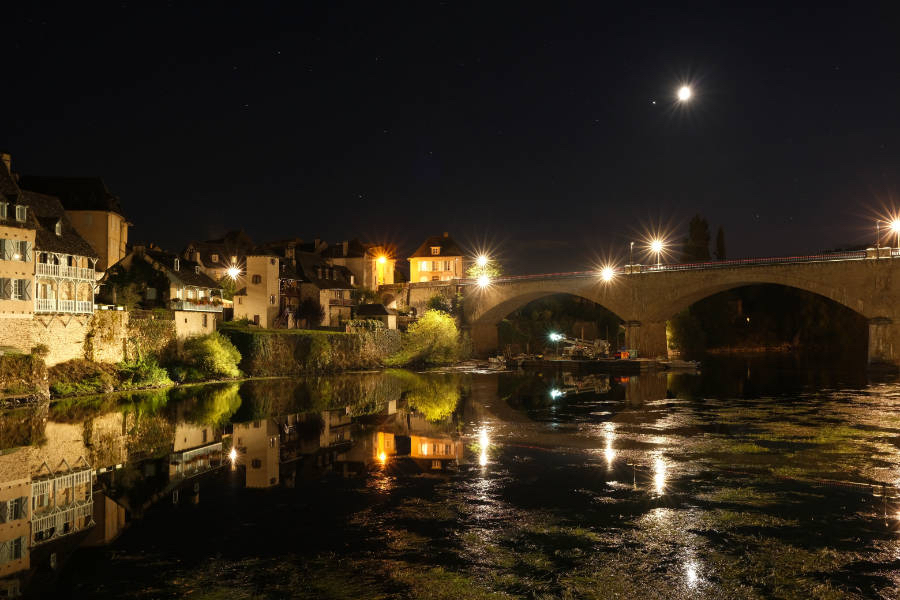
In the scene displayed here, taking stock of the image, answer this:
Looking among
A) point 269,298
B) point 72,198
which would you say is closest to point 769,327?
point 269,298

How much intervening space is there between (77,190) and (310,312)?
78.1 ft

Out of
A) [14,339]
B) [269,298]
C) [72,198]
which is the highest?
[72,198]

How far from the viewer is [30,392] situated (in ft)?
107

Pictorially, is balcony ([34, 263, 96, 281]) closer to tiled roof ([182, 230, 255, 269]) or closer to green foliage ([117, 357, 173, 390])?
green foliage ([117, 357, 173, 390])

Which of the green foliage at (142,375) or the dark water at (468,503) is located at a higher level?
the green foliage at (142,375)

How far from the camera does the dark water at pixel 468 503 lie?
10953mm

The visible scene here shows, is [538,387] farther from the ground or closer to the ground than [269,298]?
closer to the ground

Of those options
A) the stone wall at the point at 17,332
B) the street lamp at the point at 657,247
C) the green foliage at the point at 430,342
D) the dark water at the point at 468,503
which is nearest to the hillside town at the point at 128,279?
the stone wall at the point at 17,332

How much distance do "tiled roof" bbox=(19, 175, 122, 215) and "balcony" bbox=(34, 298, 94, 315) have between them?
15.5m

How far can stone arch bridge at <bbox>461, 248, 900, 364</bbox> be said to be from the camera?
177 ft

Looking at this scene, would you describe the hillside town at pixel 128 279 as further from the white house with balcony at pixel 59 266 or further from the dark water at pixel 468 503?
the dark water at pixel 468 503

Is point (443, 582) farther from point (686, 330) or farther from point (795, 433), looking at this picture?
point (686, 330)

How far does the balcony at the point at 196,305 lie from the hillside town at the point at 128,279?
0.31ft

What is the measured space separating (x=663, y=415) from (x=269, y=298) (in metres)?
40.5
